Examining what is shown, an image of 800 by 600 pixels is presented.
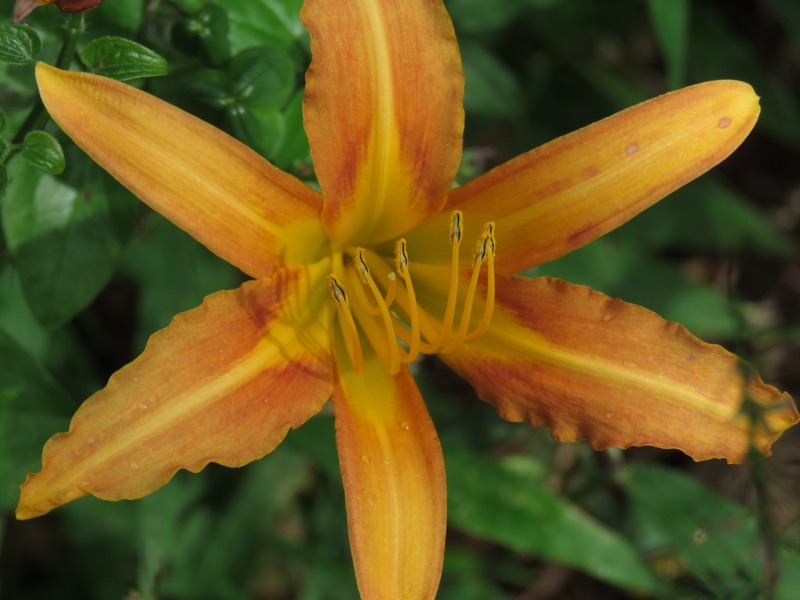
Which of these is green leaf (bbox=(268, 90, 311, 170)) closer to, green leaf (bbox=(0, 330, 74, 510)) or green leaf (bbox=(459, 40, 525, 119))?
green leaf (bbox=(0, 330, 74, 510))

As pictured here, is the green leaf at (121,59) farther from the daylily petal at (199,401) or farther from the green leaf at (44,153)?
the daylily petal at (199,401)

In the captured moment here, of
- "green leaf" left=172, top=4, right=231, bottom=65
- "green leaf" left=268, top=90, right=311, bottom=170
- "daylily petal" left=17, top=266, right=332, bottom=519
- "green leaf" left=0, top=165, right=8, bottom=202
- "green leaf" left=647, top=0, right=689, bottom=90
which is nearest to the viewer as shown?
"daylily petal" left=17, top=266, right=332, bottom=519

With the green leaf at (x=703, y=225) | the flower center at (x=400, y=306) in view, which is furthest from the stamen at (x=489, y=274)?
the green leaf at (x=703, y=225)

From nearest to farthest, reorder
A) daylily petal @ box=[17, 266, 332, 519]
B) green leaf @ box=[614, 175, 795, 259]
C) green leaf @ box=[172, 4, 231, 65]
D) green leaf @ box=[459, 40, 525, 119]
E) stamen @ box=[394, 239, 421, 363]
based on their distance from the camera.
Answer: daylily petal @ box=[17, 266, 332, 519]
stamen @ box=[394, 239, 421, 363]
green leaf @ box=[172, 4, 231, 65]
green leaf @ box=[459, 40, 525, 119]
green leaf @ box=[614, 175, 795, 259]

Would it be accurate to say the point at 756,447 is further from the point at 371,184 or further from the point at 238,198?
the point at 238,198

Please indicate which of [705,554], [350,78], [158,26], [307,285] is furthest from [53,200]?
[705,554]

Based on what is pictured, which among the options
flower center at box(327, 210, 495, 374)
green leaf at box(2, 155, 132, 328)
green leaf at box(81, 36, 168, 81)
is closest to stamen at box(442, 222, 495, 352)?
flower center at box(327, 210, 495, 374)

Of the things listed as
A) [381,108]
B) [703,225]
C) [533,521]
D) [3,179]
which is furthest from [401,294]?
[703,225]
